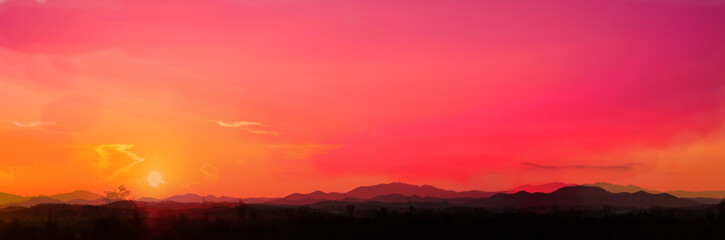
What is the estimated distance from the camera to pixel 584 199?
521 feet

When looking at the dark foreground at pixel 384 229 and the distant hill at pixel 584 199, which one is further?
the distant hill at pixel 584 199

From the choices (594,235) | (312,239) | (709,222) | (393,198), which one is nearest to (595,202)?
(393,198)

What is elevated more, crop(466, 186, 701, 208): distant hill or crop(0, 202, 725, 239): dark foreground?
crop(466, 186, 701, 208): distant hill

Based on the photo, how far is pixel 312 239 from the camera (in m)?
43.2

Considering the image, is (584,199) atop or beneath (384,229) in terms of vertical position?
atop

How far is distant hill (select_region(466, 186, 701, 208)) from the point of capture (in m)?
148

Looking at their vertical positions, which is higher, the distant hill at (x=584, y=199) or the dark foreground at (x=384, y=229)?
the distant hill at (x=584, y=199)

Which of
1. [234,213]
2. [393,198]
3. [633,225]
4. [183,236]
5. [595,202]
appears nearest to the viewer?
[183,236]

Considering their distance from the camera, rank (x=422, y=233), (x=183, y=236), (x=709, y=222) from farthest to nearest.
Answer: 1. (x=709, y=222)
2. (x=422, y=233)
3. (x=183, y=236)

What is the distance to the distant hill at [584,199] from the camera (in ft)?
484

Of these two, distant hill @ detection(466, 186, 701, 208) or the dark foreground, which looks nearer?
the dark foreground

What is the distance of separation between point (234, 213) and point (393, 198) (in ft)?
371

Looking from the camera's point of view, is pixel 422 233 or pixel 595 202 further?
pixel 595 202

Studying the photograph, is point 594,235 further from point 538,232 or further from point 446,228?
point 446,228
